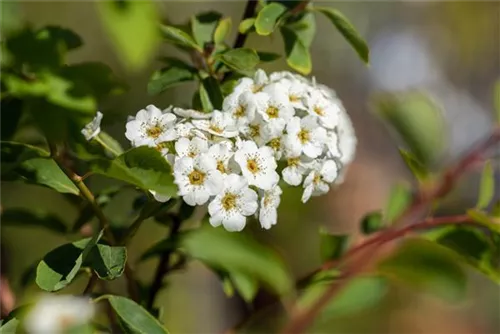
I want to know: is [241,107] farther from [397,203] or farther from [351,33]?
[397,203]

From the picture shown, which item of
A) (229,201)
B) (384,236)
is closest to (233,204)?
(229,201)

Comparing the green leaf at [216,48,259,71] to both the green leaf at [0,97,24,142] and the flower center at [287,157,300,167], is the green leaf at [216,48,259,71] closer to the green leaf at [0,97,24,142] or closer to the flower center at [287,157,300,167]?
the flower center at [287,157,300,167]

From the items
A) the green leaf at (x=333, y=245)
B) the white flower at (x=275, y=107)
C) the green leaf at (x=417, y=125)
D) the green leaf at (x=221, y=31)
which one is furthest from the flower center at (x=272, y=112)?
the green leaf at (x=417, y=125)

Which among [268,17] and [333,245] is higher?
[268,17]

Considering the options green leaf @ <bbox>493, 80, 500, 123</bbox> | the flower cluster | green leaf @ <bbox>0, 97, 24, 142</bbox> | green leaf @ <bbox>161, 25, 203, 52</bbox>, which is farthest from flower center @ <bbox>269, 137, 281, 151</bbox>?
green leaf @ <bbox>493, 80, 500, 123</bbox>

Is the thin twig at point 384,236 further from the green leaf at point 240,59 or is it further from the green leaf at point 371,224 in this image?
the green leaf at point 240,59

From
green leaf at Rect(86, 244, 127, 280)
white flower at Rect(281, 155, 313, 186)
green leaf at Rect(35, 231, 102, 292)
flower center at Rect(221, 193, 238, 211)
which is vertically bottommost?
green leaf at Rect(35, 231, 102, 292)

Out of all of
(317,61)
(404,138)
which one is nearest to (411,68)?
(317,61)
